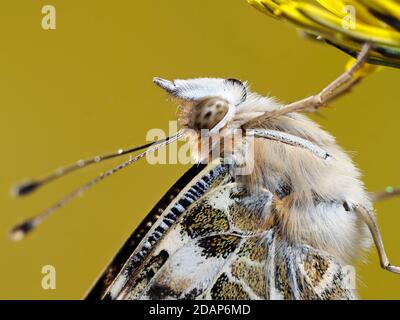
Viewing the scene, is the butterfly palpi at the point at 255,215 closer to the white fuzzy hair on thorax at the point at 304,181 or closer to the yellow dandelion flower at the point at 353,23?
the white fuzzy hair on thorax at the point at 304,181

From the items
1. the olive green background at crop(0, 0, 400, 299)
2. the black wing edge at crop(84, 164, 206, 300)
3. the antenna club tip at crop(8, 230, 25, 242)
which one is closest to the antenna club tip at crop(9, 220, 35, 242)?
the antenna club tip at crop(8, 230, 25, 242)

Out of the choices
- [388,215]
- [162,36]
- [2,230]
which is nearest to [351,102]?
[388,215]

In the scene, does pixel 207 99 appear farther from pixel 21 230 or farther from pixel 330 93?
pixel 21 230

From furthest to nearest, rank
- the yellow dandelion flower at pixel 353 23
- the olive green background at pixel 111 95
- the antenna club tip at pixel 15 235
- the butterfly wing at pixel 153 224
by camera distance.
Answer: the olive green background at pixel 111 95 < the butterfly wing at pixel 153 224 < the yellow dandelion flower at pixel 353 23 < the antenna club tip at pixel 15 235

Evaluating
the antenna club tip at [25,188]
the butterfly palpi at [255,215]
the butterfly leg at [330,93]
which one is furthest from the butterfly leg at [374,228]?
the antenna club tip at [25,188]

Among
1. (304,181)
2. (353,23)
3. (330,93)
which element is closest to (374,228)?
(304,181)

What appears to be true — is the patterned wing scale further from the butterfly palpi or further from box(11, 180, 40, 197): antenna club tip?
box(11, 180, 40, 197): antenna club tip
